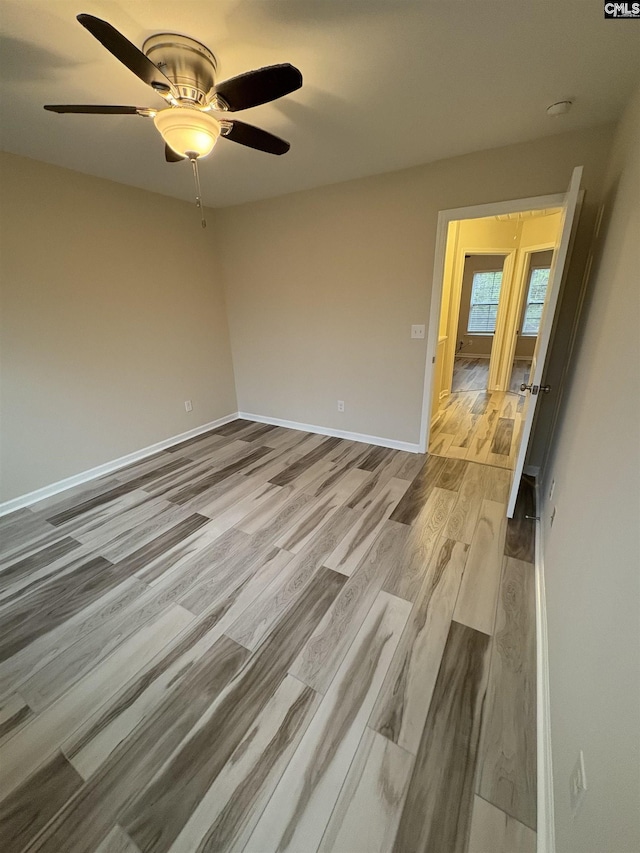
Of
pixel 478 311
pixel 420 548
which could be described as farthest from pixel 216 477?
pixel 478 311

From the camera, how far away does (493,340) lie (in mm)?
5312

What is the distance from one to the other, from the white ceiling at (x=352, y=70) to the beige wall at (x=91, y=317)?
41 centimetres

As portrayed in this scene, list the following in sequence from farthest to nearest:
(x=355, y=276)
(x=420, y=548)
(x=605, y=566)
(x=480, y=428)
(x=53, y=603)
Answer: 1. (x=480, y=428)
2. (x=355, y=276)
3. (x=420, y=548)
4. (x=53, y=603)
5. (x=605, y=566)

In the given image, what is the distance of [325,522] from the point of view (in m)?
2.32

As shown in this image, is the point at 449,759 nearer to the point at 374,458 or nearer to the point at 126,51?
the point at 374,458

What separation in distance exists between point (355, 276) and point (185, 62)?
199 cm

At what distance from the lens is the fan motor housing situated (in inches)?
52.6

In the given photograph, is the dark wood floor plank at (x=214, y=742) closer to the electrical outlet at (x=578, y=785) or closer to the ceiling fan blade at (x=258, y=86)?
the electrical outlet at (x=578, y=785)

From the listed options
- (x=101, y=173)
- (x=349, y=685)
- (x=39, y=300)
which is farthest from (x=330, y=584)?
(x=101, y=173)

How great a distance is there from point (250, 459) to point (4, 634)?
2.04 meters

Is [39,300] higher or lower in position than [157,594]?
higher

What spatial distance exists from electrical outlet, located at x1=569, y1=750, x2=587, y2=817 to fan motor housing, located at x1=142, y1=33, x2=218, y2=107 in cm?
249

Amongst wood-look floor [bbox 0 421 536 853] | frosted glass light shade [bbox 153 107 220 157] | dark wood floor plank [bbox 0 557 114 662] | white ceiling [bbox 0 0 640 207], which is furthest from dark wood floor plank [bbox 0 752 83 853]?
white ceiling [bbox 0 0 640 207]

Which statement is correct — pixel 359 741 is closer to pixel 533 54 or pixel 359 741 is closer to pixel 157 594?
pixel 157 594
